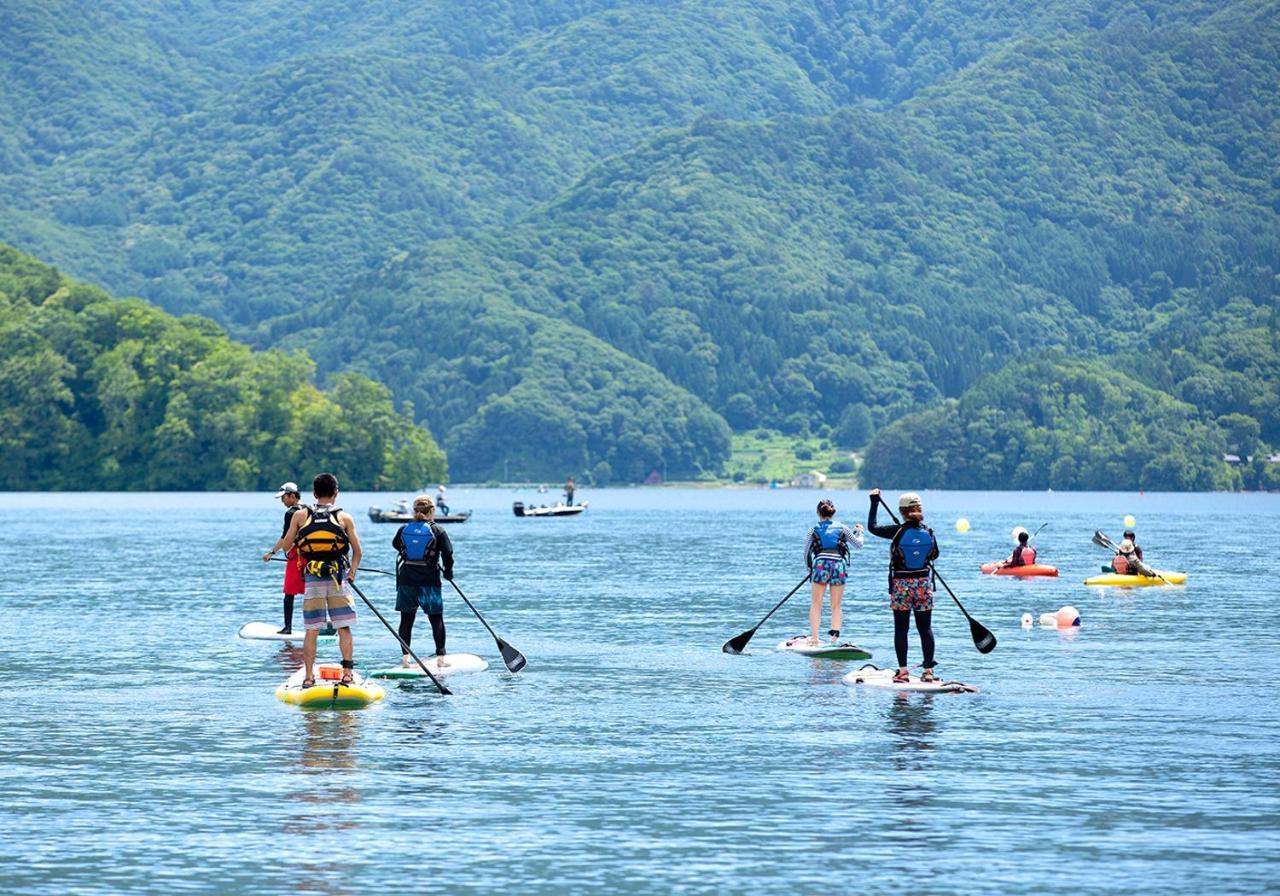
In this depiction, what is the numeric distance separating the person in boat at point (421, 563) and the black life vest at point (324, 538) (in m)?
2.82

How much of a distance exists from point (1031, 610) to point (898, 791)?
30.9 meters

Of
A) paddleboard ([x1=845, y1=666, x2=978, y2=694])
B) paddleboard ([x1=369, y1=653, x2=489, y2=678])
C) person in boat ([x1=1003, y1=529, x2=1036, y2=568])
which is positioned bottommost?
paddleboard ([x1=845, y1=666, x2=978, y2=694])

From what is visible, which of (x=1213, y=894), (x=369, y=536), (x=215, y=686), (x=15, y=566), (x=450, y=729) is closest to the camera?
(x=1213, y=894)

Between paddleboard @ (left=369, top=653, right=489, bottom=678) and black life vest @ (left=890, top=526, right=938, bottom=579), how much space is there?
25.6 ft

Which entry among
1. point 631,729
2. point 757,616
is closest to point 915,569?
point 631,729

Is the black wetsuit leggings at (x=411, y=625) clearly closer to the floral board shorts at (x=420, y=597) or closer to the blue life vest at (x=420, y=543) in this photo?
the floral board shorts at (x=420, y=597)

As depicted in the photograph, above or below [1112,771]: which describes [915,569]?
above

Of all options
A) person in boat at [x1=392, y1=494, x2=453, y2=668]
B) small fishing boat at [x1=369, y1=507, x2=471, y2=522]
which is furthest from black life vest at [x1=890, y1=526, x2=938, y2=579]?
small fishing boat at [x1=369, y1=507, x2=471, y2=522]

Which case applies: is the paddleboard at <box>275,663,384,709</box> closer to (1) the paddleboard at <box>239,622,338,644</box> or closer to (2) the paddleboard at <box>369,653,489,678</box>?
(2) the paddleboard at <box>369,653,489,678</box>

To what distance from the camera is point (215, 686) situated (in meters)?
34.2

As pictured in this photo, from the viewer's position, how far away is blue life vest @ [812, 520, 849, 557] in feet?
118

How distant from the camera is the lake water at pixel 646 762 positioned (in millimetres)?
19672

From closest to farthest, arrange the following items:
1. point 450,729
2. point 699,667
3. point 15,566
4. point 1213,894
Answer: point 1213,894 → point 450,729 → point 699,667 → point 15,566

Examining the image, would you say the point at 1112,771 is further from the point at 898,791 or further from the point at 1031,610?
the point at 1031,610
